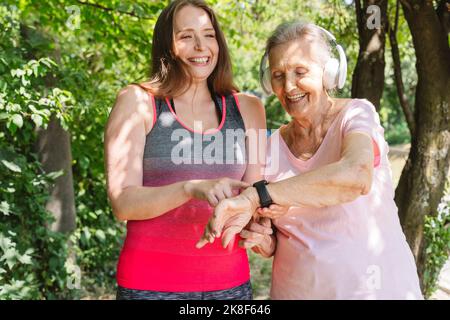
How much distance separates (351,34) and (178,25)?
313 centimetres

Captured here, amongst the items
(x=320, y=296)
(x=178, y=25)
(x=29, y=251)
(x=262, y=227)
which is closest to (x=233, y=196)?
(x=262, y=227)

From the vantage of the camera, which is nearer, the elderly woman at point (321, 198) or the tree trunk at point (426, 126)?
the elderly woman at point (321, 198)

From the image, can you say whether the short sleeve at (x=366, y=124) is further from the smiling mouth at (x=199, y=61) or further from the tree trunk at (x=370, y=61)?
the tree trunk at (x=370, y=61)

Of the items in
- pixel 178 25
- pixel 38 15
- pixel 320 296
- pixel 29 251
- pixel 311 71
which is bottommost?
pixel 29 251

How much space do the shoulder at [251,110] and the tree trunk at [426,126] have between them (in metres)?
1.66

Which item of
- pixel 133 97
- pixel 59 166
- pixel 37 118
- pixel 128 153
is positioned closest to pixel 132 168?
pixel 128 153

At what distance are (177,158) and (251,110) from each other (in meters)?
0.43

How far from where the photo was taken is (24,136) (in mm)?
5047

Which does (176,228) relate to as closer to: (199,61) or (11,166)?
(199,61)

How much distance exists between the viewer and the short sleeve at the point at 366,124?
1.93 metres

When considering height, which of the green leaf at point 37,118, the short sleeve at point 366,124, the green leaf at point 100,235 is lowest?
the green leaf at point 100,235

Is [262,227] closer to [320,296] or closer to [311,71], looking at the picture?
[320,296]

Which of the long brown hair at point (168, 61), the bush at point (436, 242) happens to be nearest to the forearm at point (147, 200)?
the long brown hair at point (168, 61)

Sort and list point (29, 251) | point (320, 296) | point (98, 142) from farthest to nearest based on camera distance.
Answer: point (98, 142) < point (29, 251) < point (320, 296)
